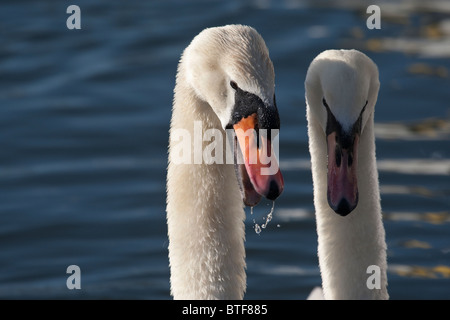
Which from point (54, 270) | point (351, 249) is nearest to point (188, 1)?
point (54, 270)

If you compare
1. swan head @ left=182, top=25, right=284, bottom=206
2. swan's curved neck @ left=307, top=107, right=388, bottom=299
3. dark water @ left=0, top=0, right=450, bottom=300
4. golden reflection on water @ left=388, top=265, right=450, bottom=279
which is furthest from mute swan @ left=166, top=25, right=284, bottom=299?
golden reflection on water @ left=388, top=265, right=450, bottom=279

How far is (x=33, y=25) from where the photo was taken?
1823 centimetres

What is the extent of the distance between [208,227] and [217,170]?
0.38m

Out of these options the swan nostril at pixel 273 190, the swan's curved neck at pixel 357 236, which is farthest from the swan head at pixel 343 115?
the swan nostril at pixel 273 190

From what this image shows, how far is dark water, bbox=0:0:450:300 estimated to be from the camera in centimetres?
1120

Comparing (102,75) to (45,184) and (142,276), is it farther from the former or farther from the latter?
(142,276)

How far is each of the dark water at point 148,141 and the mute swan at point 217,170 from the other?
275 cm

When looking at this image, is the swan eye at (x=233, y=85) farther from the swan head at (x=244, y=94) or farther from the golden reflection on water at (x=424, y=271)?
the golden reflection on water at (x=424, y=271)

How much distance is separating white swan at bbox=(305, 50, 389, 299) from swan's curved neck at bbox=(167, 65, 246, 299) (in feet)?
2.07

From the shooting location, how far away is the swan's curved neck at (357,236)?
834 cm

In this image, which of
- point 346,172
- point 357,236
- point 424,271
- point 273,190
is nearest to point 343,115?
point 346,172

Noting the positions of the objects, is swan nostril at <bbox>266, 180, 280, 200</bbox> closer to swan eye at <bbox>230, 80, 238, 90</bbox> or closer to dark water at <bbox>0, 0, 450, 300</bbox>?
swan eye at <bbox>230, 80, 238, 90</bbox>

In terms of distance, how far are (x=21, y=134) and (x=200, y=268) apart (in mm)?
6679

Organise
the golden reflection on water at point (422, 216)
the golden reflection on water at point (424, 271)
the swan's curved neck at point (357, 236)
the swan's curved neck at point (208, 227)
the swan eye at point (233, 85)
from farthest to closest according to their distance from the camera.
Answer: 1. the golden reflection on water at point (422, 216)
2. the golden reflection on water at point (424, 271)
3. the swan's curved neck at point (357, 236)
4. the swan's curved neck at point (208, 227)
5. the swan eye at point (233, 85)
